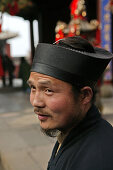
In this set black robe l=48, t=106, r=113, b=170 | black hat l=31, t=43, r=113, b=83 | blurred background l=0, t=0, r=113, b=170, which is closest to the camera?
black robe l=48, t=106, r=113, b=170

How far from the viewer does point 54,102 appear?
3.69 feet

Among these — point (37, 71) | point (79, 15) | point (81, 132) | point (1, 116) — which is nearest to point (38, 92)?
point (37, 71)

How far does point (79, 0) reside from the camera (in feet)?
15.9

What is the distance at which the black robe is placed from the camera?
1.00 meters

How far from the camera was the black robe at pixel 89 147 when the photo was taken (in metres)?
1.00

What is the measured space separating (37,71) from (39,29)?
39.7 ft

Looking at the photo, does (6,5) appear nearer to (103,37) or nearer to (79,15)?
(79,15)

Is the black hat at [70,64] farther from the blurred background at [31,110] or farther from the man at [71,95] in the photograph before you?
the blurred background at [31,110]

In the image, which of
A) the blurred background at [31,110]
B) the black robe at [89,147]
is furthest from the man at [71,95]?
the blurred background at [31,110]

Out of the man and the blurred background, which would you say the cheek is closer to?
the man

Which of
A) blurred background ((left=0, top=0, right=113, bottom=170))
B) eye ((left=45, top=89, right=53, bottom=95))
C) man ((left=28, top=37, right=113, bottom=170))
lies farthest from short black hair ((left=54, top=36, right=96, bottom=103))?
blurred background ((left=0, top=0, right=113, bottom=170))

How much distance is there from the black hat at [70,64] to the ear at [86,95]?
5 centimetres

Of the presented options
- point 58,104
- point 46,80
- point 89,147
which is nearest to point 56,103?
point 58,104

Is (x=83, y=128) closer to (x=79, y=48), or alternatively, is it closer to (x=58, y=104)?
(x=58, y=104)
